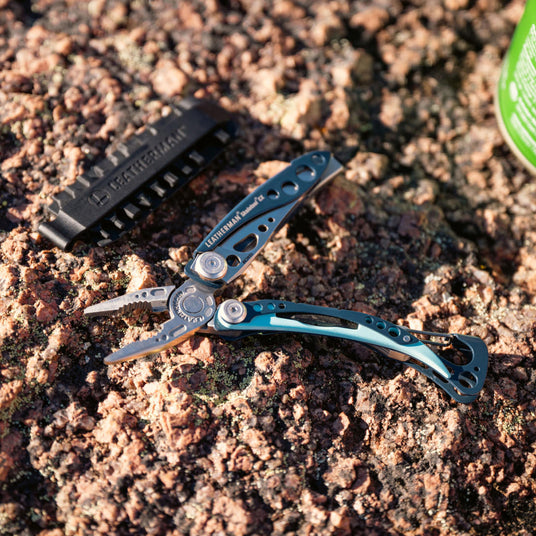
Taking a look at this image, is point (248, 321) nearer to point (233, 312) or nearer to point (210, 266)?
point (233, 312)

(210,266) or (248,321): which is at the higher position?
(210,266)

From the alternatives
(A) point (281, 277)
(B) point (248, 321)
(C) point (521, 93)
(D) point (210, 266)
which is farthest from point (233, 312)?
(C) point (521, 93)

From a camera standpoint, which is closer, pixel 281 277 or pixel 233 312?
pixel 233 312

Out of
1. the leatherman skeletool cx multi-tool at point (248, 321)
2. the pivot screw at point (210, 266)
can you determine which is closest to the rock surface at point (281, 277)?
the leatherman skeletool cx multi-tool at point (248, 321)

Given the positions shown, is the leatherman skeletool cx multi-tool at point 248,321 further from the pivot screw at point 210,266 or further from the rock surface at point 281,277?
the rock surface at point 281,277

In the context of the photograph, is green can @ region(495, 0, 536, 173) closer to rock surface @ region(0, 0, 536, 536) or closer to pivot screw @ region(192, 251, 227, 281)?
rock surface @ region(0, 0, 536, 536)

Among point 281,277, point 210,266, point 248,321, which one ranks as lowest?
point 281,277
